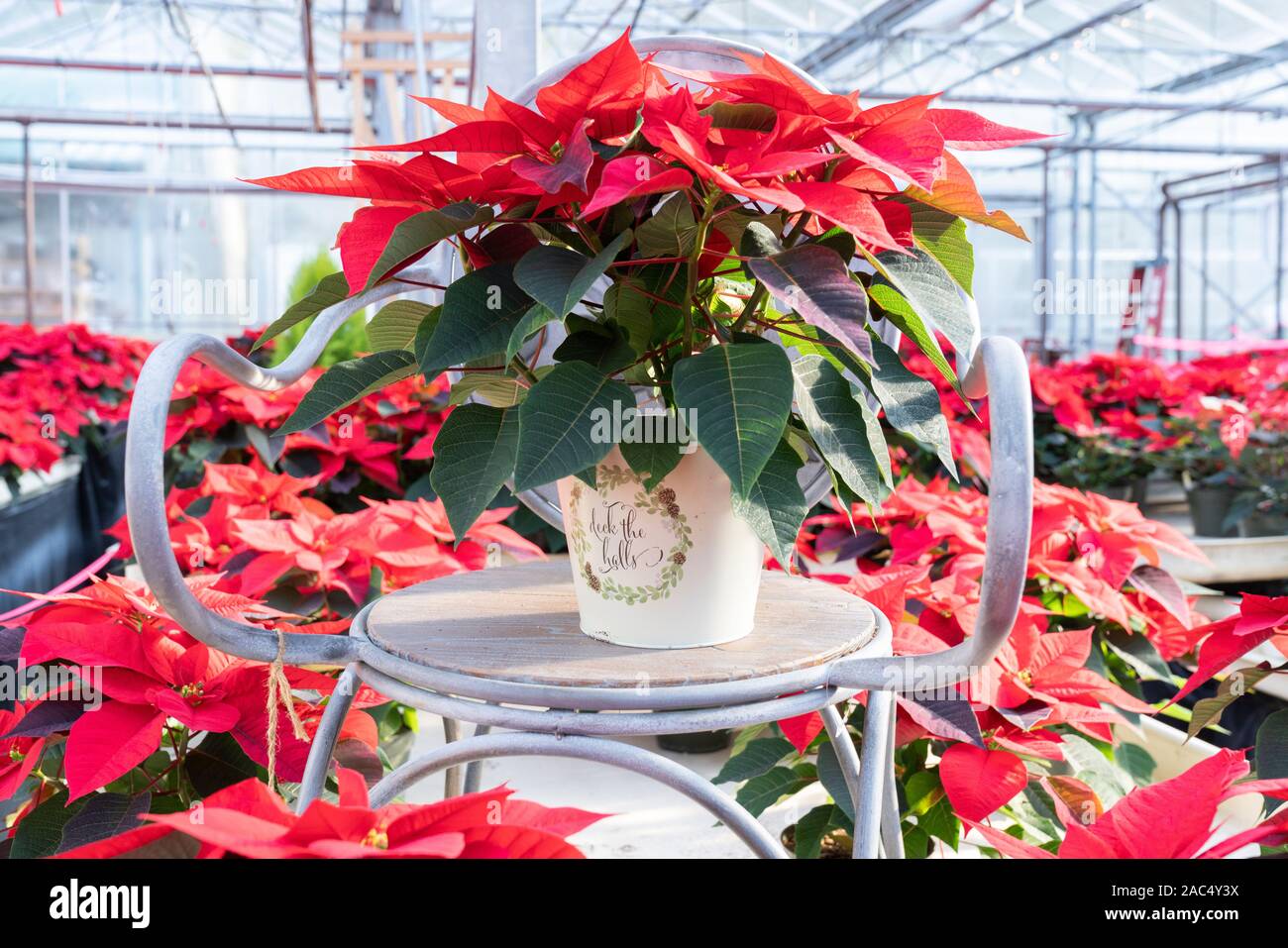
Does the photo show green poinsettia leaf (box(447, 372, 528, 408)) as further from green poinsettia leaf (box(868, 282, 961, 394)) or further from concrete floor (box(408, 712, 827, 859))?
concrete floor (box(408, 712, 827, 859))

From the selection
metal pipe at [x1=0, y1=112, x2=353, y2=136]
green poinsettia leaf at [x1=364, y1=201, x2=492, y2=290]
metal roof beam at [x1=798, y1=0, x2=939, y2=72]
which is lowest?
green poinsettia leaf at [x1=364, y1=201, x2=492, y2=290]

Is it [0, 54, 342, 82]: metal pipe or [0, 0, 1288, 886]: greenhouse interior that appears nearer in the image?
[0, 0, 1288, 886]: greenhouse interior

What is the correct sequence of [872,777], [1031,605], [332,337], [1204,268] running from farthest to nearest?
[1204,268]
[332,337]
[1031,605]
[872,777]

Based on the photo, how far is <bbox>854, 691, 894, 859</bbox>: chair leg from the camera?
0.61 m

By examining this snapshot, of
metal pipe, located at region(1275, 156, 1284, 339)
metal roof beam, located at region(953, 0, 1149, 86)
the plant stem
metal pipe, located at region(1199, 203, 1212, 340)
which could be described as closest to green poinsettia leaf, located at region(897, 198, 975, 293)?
the plant stem

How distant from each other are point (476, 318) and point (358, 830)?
0.87 ft

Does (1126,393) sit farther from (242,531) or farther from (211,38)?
(211,38)

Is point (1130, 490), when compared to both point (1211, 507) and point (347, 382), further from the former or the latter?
point (347, 382)

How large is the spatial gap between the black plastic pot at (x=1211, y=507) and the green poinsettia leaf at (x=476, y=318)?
2399 mm

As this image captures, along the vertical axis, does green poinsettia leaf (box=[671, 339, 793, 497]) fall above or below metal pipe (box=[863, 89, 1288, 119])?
below

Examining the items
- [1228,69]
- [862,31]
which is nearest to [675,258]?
[862,31]

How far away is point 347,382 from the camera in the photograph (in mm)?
617

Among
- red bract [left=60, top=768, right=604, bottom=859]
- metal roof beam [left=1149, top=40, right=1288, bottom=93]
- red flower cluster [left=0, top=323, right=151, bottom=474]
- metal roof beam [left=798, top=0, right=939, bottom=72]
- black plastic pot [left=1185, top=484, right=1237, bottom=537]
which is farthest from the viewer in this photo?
metal roof beam [left=1149, top=40, right=1288, bottom=93]
